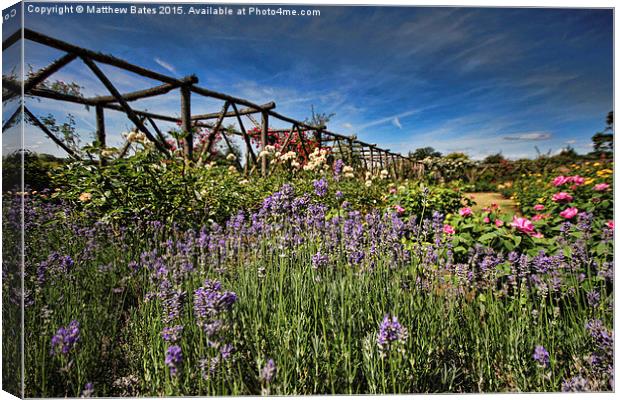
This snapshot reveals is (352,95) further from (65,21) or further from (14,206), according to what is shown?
(14,206)

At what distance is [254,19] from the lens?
1920 millimetres

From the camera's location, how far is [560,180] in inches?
107

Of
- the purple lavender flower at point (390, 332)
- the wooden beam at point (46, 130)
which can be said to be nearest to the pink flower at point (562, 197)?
the purple lavender flower at point (390, 332)

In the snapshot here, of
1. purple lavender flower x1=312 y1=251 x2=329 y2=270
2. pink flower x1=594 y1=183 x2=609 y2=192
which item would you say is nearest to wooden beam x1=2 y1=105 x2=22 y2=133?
purple lavender flower x1=312 y1=251 x2=329 y2=270

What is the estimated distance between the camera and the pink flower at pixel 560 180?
8.57 feet

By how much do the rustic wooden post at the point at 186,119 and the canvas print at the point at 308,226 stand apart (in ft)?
0.29

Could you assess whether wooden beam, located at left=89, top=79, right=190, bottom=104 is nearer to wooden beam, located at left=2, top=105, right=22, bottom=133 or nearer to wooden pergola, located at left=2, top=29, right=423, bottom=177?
wooden pergola, located at left=2, top=29, right=423, bottom=177

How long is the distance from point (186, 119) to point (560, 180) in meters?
3.29

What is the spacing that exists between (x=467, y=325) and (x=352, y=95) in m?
1.58

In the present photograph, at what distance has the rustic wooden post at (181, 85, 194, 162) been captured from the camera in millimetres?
2643

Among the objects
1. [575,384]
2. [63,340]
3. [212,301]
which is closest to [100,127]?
[63,340]

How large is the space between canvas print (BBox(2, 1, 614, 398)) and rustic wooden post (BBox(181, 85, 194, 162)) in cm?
9

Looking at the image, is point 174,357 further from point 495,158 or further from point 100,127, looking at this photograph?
point 495,158

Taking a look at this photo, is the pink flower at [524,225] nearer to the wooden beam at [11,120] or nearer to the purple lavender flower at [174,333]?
the purple lavender flower at [174,333]
